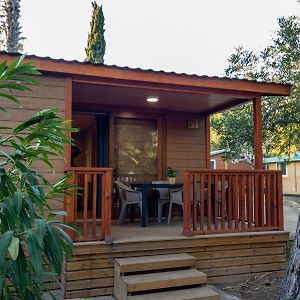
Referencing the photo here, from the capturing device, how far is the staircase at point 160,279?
3.44 m

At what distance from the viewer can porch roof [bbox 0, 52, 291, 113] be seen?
4270 mm

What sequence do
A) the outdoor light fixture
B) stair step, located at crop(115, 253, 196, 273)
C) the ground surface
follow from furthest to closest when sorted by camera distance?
1. the outdoor light fixture
2. the ground surface
3. stair step, located at crop(115, 253, 196, 273)

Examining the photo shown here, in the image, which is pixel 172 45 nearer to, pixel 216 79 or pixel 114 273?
pixel 216 79

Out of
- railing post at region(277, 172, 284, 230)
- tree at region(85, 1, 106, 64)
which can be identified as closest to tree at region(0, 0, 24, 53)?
tree at region(85, 1, 106, 64)

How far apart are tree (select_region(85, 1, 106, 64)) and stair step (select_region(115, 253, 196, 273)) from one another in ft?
39.0

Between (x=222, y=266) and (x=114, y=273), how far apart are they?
143 centimetres

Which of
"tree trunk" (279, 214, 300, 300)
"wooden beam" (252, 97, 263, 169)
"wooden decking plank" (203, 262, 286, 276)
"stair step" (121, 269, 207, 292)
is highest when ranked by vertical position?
"wooden beam" (252, 97, 263, 169)

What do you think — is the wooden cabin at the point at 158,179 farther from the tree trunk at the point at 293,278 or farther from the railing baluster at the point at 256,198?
the tree trunk at the point at 293,278

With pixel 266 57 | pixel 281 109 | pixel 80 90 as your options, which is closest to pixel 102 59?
pixel 266 57

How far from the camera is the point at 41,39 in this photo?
2255 cm

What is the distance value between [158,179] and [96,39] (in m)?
9.96

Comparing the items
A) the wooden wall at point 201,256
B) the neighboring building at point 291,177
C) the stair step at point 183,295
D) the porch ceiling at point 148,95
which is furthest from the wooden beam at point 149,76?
the neighboring building at point 291,177

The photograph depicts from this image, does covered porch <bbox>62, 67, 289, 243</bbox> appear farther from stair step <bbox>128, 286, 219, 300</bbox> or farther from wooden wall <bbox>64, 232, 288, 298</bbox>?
stair step <bbox>128, 286, 219, 300</bbox>

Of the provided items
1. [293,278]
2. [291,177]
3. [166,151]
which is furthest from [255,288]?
[291,177]
